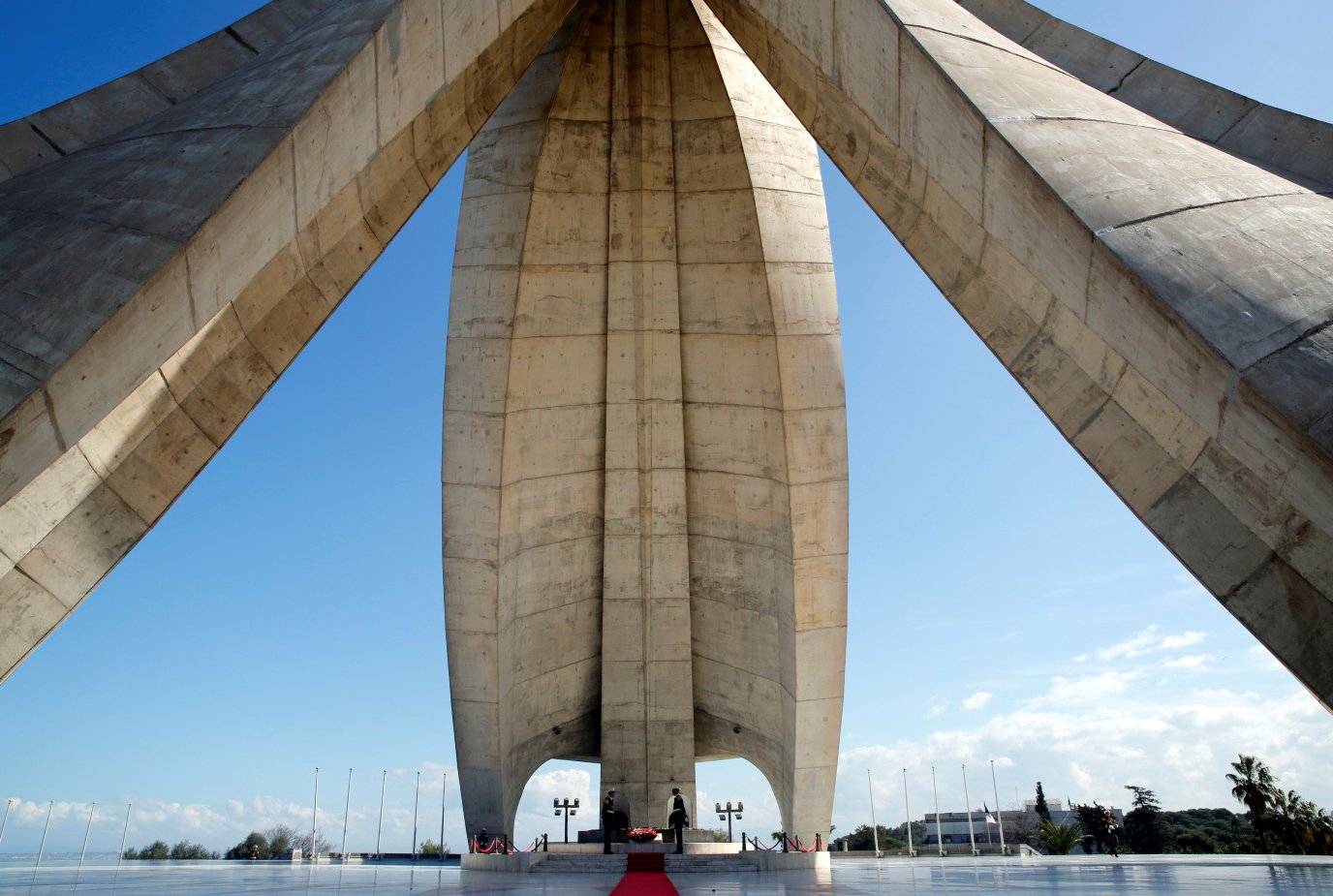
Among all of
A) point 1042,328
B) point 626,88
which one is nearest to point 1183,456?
point 1042,328

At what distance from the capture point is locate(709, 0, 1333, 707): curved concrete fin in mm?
4844

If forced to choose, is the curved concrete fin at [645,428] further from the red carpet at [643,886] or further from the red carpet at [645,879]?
the red carpet at [643,886]

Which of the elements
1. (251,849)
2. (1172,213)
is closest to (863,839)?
(251,849)

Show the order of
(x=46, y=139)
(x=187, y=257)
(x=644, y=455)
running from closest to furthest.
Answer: (x=187, y=257)
(x=46, y=139)
(x=644, y=455)

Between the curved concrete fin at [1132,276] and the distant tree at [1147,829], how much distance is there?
1971 inches

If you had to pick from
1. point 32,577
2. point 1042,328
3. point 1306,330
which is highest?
point 1042,328

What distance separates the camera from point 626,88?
14.1 metres

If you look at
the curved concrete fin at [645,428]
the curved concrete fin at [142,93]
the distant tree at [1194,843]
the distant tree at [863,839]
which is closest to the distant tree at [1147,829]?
the distant tree at [1194,843]

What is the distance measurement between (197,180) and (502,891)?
18.6ft

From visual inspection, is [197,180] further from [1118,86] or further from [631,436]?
[631,436]

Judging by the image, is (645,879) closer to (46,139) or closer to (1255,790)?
(46,139)

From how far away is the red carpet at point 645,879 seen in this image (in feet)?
25.9

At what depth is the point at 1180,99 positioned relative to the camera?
7.83 meters

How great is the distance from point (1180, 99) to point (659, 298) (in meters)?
8.80
